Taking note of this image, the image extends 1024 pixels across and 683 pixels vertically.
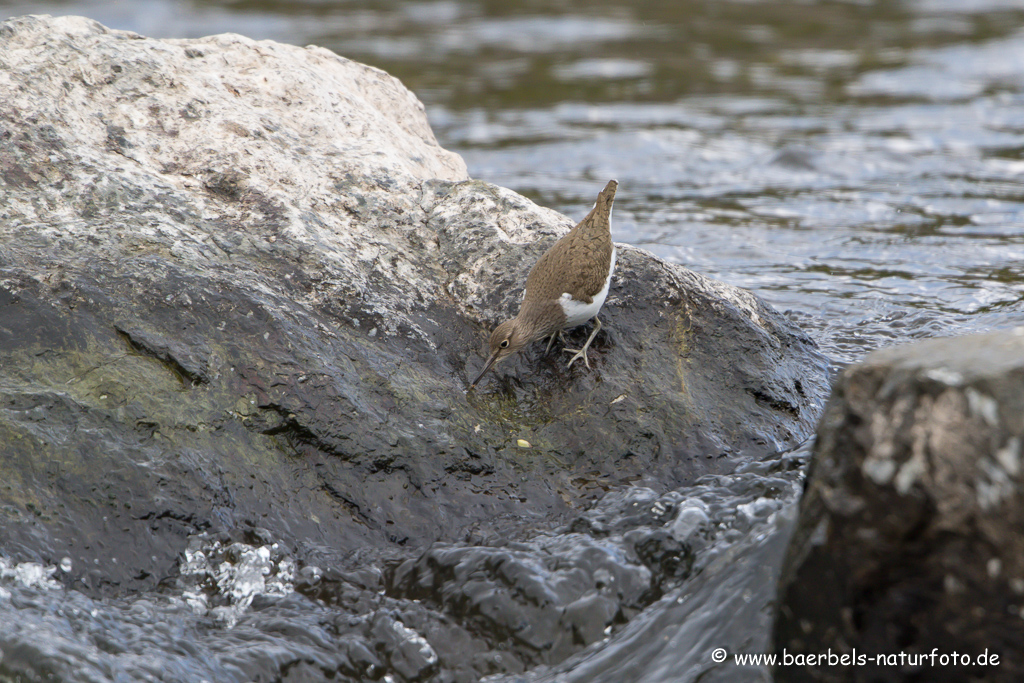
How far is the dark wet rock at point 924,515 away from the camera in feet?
7.58

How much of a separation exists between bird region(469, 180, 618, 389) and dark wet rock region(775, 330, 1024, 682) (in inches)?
70.5

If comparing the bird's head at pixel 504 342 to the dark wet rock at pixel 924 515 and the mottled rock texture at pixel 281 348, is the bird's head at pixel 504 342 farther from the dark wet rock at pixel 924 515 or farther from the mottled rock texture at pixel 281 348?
the dark wet rock at pixel 924 515

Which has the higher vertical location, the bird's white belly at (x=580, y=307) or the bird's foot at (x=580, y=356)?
the bird's white belly at (x=580, y=307)

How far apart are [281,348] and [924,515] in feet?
8.80

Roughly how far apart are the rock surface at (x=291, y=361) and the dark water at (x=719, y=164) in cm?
22

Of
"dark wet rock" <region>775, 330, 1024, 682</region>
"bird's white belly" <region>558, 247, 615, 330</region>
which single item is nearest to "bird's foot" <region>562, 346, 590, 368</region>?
"bird's white belly" <region>558, 247, 615, 330</region>

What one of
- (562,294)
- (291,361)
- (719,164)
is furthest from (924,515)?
(719,164)

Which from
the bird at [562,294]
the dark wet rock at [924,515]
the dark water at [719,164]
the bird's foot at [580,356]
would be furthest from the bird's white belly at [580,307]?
the dark wet rock at [924,515]

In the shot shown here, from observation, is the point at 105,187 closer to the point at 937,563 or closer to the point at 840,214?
the point at 937,563

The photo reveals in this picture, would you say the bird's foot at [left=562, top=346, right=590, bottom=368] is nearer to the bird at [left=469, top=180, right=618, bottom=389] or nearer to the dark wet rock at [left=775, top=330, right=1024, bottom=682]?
the bird at [left=469, top=180, right=618, bottom=389]

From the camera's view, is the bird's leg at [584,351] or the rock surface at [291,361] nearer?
the rock surface at [291,361]

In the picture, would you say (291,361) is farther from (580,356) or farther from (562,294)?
(580,356)

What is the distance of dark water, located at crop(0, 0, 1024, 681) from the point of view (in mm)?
3305

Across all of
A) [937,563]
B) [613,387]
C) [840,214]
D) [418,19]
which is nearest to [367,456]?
[613,387]
